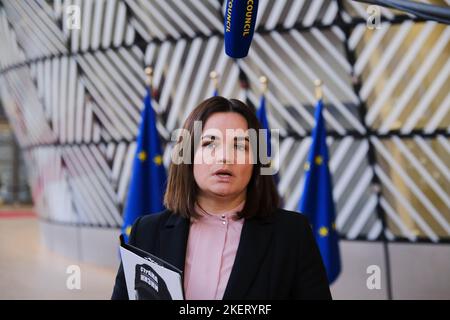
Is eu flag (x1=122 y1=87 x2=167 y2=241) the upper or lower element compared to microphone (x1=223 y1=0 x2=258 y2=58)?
upper

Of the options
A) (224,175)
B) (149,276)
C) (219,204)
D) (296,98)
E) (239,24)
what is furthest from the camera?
(296,98)

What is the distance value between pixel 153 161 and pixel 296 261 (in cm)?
407

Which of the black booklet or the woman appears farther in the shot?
the woman

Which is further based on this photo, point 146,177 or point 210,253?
point 146,177

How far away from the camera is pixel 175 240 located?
1480mm

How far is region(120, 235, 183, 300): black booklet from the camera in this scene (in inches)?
47.9

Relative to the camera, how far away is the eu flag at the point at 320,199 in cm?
536

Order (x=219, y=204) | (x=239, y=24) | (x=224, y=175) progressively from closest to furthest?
(x=224, y=175) → (x=219, y=204) → (x=239, y=24)

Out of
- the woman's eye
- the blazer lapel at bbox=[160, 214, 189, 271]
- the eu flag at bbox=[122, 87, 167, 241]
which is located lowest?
the blazer lapel at bbox=[160, 214, 189, 271]

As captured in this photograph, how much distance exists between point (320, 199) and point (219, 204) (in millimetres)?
4023

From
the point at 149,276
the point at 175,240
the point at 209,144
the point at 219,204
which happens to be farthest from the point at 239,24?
the point at 149,276

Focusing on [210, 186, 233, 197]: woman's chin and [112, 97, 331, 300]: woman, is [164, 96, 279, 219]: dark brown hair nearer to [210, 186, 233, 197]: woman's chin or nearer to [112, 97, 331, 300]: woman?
[112, 97, 331, 300]: woman

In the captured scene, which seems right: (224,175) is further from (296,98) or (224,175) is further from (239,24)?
(296,98)

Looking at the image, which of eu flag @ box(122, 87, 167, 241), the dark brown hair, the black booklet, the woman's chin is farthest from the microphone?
eu flag @ box(122, 87, 167, 241)
